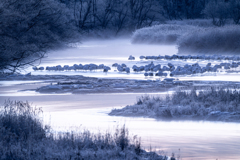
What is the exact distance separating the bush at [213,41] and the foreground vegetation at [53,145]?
91.4 ft

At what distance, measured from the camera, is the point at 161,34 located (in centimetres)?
5069

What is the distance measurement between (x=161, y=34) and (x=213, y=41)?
52.9ft

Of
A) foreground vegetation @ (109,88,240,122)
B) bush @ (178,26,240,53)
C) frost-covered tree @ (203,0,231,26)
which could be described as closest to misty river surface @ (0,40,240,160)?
foreground vegetation @ (109,88,240,122)

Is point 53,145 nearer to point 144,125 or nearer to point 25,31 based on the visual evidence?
point 144,125

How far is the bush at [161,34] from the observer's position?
49.9m

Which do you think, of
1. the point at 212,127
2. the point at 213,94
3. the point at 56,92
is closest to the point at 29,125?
the point at 212,127

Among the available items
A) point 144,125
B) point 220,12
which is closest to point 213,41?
point 144,125

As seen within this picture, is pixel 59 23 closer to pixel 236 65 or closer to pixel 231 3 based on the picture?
pixel 236 65

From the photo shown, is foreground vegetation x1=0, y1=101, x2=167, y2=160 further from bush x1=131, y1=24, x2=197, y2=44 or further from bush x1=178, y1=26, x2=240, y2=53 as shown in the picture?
bush x1=131, y1=24, x2=197, y2=44

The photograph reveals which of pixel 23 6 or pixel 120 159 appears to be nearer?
pixel 120 159

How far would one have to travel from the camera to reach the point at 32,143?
6723mm

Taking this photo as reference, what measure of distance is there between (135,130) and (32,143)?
8.90 feet

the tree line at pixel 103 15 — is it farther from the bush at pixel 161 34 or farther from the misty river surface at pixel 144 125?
the misty river surface at pixel 144 125

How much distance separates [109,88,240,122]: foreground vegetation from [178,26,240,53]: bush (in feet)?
74.2
